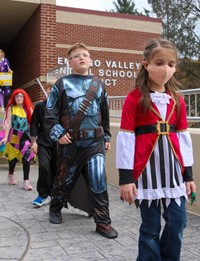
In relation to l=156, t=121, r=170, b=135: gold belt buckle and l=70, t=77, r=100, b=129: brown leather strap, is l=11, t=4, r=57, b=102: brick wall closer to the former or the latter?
l=70, t=77, r=100, b=129: brown leather strap

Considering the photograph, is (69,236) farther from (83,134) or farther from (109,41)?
(109,41)

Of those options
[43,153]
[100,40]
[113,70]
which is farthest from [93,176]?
[100,40]

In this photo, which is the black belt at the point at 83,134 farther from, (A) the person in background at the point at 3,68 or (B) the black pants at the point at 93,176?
(A) the person in background at the point at 3,68

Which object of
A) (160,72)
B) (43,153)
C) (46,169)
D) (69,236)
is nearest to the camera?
(160,72)

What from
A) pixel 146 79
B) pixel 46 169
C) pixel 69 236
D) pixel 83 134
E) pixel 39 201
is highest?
pixel 146 79

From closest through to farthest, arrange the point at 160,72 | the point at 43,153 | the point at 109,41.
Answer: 1. the point at 160,72
2. the point at 43,153
3. the point at 109,41

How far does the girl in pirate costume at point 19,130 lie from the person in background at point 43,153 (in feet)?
3.72

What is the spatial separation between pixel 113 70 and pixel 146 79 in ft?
56.1

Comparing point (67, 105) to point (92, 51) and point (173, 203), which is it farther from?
point (92, 51)

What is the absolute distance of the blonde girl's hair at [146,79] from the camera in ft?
8.55

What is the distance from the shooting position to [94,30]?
19.4 meters

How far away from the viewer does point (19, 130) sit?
272 inches

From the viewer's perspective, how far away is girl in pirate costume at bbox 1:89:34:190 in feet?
22.1

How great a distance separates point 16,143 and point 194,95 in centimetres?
329
